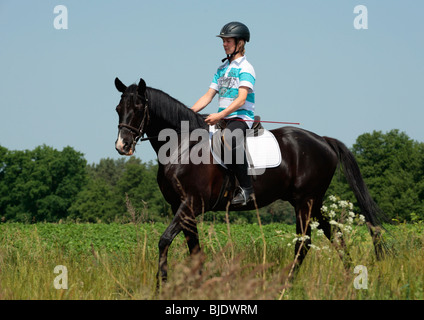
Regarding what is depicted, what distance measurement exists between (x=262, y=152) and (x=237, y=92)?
1.10 metres

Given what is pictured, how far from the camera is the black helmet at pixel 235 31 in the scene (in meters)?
7.19

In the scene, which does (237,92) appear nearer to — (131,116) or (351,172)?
(131,116)

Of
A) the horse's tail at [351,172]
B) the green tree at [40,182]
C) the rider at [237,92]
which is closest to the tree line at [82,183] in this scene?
the green tree at [40,182]

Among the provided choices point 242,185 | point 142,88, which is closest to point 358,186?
point 242,185

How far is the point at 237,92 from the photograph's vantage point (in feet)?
23.7

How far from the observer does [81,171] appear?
69500mm

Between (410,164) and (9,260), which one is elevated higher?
(410,164)

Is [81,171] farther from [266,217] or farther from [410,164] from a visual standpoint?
[410,164]

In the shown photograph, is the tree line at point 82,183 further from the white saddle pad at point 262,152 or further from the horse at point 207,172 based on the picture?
the white saddle pad at point 262,152

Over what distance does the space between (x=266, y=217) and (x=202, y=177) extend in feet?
260

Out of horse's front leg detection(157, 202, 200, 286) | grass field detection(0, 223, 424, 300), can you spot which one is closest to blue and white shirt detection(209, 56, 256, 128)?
horse's front leg detection(157, 202, 200, 286)

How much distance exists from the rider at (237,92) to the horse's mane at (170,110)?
0.29m

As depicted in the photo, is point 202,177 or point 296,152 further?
point 296,152
